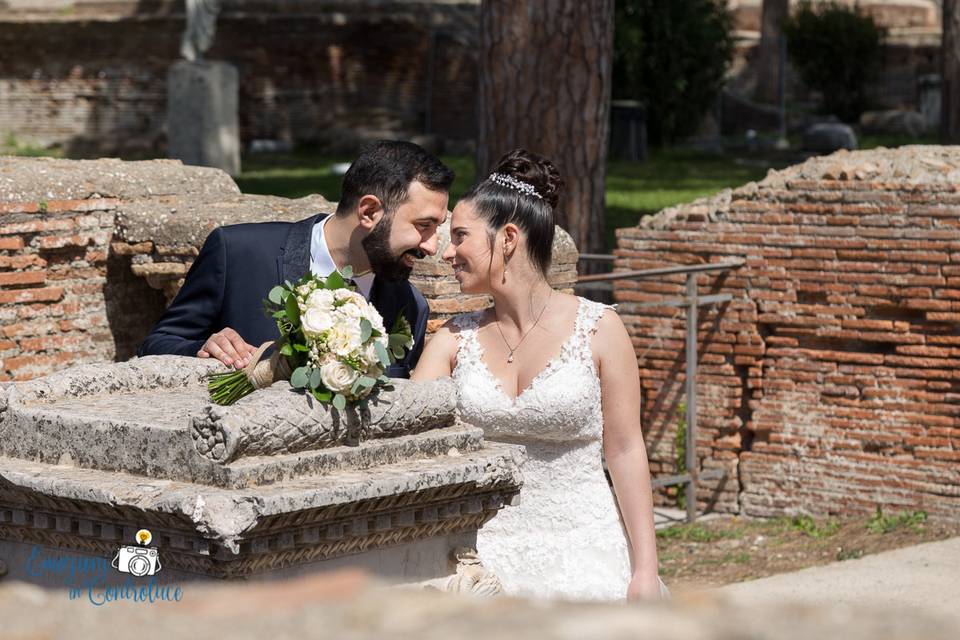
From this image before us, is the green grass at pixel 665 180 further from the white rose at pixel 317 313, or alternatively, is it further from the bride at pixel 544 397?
the white rose at pixel 317 313

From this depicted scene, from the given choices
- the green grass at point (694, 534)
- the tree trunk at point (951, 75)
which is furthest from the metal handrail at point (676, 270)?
the tree trunk at point (951, 75)

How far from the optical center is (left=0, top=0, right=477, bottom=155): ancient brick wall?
881 inches

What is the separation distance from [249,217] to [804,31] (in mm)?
20703

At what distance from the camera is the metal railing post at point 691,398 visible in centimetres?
894

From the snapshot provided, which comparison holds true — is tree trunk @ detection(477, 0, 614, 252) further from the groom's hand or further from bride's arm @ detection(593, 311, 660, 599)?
the groom's hand

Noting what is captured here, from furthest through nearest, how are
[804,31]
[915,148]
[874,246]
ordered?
[804,31] → [915,148] → [874,246]

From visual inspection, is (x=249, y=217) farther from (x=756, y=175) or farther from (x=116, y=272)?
(x=756, y=175)

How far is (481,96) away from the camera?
10.1m

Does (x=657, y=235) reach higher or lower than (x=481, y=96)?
lower

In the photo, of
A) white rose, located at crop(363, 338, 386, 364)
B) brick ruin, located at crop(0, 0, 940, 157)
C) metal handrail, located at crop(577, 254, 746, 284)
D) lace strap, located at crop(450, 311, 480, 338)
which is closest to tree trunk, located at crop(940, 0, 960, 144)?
brick ruin, located at crop(0, 0, 940, 157)

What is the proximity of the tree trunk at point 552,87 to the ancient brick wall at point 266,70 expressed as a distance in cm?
1224

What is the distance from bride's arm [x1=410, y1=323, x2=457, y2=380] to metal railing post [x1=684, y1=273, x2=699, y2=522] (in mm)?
4943

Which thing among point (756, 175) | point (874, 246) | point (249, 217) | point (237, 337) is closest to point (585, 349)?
point (237, 337)

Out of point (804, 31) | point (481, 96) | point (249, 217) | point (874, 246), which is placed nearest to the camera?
point (249, 217)
